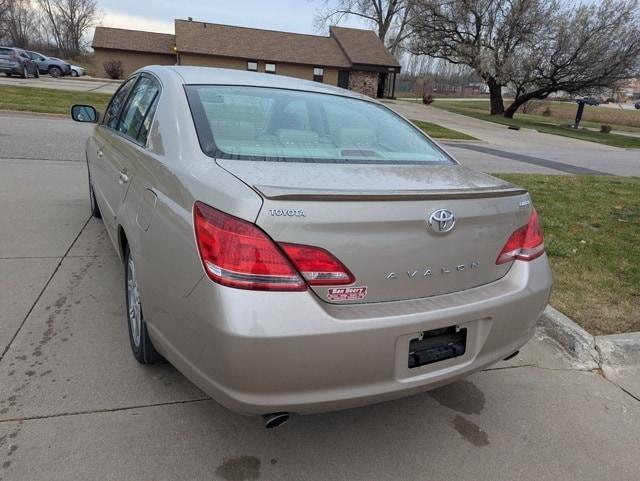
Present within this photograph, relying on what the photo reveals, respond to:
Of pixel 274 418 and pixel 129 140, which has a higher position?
pixel 129 140

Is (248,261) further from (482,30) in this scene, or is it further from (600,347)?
(482,30)

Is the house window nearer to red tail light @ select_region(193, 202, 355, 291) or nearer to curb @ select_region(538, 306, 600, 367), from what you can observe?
curb @ select_region(538, 306, 600, 367)

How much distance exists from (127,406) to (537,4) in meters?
35.1

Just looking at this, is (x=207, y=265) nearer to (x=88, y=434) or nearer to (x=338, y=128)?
(x=88, y=434)

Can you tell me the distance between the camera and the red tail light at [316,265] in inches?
70.9

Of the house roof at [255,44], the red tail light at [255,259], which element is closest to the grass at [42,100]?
the red tail light at [255,259]

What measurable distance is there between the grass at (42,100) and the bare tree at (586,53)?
25706mm

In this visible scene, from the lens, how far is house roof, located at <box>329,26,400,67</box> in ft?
131

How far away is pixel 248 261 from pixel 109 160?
90.8 inches

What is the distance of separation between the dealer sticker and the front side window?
2.73 meters

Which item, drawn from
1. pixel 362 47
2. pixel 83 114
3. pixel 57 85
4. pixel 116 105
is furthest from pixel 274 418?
pixel 362 47

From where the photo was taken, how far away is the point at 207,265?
1.82m

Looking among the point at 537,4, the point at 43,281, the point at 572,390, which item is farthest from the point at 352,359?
the point at 537,4

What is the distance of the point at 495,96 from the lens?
3606cm
